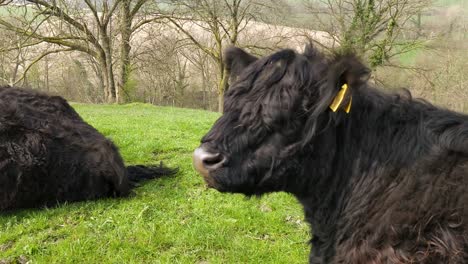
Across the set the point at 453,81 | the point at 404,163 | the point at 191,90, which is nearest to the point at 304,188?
the point at 404,163

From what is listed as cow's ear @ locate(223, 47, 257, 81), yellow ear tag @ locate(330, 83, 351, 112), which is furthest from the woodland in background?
yellow ear tag @ locate(330, 83, 351, 112)

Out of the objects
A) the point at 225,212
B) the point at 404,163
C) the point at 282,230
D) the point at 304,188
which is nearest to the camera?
the point at 404,163

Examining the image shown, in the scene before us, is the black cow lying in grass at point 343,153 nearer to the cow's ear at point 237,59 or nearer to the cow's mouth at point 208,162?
the cow's mouth at point 208,162

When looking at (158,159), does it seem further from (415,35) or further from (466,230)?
(415,35)

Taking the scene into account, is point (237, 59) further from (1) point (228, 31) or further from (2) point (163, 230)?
(1) point (228, 31)

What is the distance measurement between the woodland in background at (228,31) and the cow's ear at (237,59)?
24.1m

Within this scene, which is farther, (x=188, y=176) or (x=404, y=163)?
(x=188, y=176)

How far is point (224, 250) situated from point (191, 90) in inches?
1863

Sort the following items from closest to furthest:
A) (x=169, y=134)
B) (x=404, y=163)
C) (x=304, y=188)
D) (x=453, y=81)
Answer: (x=404, y=163)
(x=304, y=188)
(x=169, y=134)
(x=453, y=81)

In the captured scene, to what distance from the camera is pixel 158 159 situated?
9172mm

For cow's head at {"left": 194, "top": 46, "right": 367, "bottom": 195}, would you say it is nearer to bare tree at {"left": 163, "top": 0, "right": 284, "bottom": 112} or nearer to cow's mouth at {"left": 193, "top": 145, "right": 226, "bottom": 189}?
cow's mouth at {"left": 193, "top": 145, "right": 226, "bottom": 189}

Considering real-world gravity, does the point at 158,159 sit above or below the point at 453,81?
below

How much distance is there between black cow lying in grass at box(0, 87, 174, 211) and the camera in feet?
18.7

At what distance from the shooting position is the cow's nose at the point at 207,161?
262 cm
